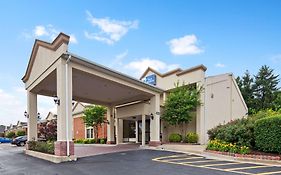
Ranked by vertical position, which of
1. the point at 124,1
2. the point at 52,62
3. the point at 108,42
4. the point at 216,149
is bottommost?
the point at 216,149

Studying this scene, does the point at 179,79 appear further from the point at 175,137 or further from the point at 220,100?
the point at 175,137

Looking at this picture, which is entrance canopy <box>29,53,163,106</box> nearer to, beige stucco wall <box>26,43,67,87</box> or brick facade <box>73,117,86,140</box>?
beige stucco wall <box>26,43,67,87</box>

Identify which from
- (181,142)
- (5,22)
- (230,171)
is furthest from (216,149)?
(5,22)

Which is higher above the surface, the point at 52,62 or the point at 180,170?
the point at 52,62

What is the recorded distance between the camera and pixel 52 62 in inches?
610

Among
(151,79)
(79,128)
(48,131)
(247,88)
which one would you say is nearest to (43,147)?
(151,79)

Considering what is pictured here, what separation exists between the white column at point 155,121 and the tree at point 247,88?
73.7 feet

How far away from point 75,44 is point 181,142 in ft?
39.5

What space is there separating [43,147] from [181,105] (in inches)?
436

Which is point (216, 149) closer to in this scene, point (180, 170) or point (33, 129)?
point (180, 170)

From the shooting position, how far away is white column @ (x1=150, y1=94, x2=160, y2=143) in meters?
21.3

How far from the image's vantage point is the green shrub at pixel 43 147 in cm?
1514

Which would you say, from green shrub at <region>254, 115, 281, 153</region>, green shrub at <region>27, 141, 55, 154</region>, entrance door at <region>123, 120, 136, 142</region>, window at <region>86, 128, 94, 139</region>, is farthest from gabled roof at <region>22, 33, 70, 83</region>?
window at <region>86, 128, 94, 139</region>

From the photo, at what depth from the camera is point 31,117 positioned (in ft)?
68.3
